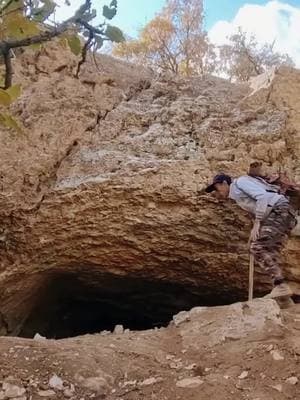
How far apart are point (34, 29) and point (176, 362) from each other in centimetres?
258

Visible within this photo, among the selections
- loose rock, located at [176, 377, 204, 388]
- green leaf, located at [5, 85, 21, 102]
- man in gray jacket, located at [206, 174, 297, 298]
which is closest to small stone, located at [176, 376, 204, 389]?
loose rock, located at [176, 377, 204, 388]

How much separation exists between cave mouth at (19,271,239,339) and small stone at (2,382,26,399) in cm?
252

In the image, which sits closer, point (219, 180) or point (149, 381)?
point (149, 381)

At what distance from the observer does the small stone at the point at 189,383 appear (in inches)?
133

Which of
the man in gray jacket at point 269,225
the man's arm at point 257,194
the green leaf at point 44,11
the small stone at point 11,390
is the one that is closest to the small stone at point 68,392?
the small stone at point 11,390

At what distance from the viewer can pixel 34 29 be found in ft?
5.91

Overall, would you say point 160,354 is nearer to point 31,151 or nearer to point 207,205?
point 207,205

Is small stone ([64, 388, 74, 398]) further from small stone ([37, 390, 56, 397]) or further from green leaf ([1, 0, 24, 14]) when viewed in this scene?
green leaf ([1, 0, 24, 14])

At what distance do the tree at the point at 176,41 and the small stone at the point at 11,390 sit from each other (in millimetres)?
7318

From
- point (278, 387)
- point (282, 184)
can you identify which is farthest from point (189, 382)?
point (282, 184)

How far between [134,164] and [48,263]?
1296 mm

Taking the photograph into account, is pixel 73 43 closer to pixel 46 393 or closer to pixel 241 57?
pixel 46 393

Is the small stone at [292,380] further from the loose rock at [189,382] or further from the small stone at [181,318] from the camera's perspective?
the small stone at [181,318]

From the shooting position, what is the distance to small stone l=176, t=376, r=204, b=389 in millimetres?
3369
